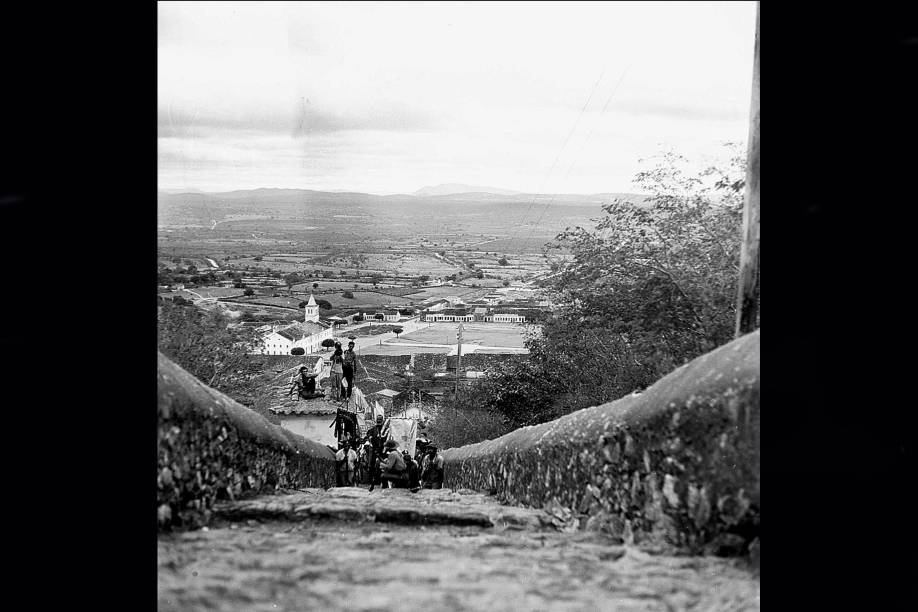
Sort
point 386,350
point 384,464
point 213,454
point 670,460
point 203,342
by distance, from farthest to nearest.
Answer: point 384,464, point 386,350, point 203,342, point 213,454, point 670,460

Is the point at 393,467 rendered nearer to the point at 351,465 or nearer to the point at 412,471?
the point at 412,471

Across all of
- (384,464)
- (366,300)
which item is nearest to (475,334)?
(366,300)

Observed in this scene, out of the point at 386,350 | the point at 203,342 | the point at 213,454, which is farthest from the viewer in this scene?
the point at 386,350

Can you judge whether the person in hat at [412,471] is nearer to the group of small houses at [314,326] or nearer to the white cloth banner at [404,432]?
the white cloth banner at [404,432]

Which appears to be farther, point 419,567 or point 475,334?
point 475,334

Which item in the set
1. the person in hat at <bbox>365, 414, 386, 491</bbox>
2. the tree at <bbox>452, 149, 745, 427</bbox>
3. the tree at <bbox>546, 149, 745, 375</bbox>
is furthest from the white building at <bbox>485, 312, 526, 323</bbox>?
the person in hat at <bbox>365, 414, 386, 491</bbox>

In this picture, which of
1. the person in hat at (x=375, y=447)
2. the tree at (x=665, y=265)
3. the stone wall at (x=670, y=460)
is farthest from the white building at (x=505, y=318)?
the person in hat at (x=375, y=447)
